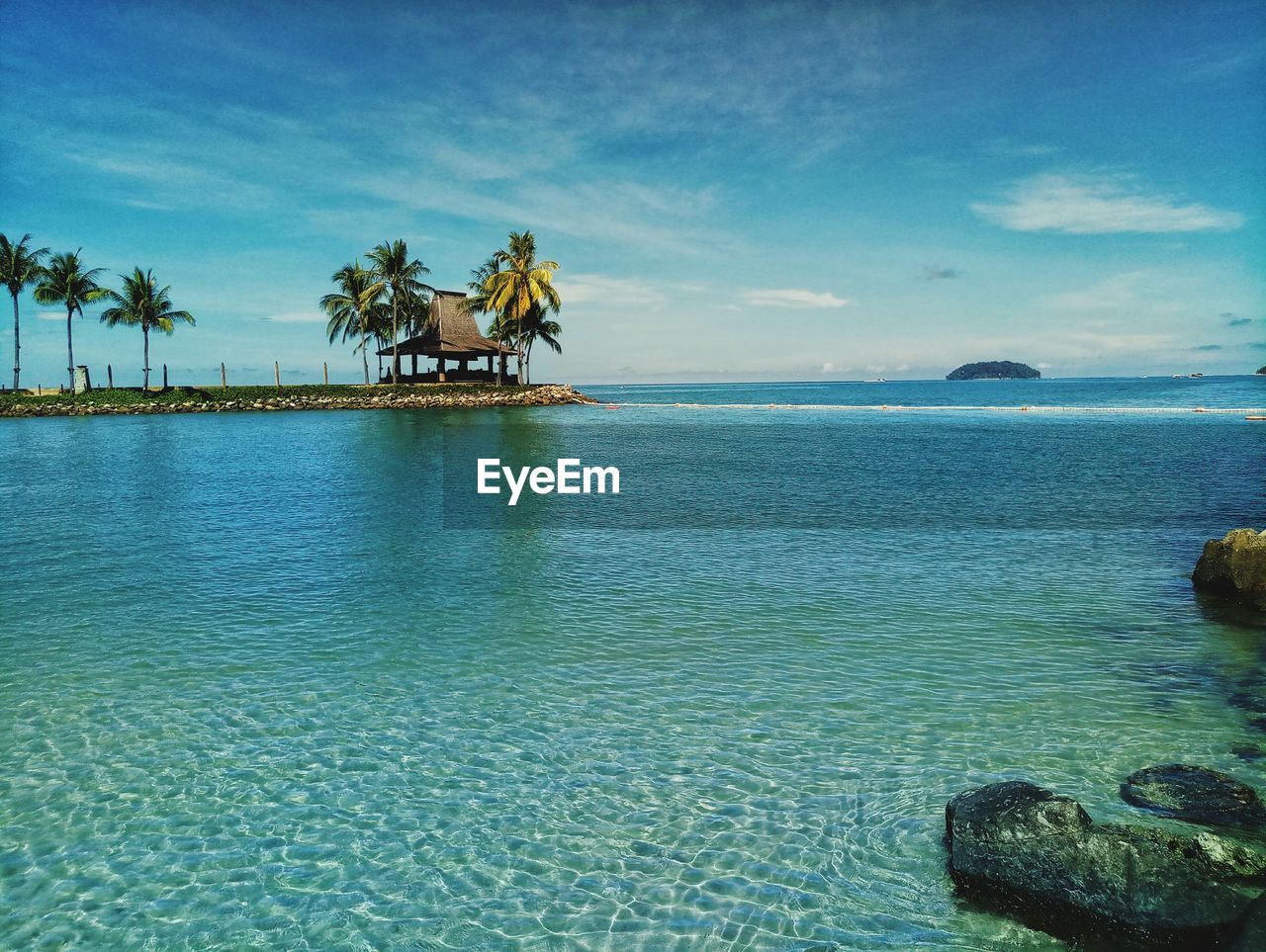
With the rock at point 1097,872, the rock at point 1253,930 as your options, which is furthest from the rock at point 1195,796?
the rock at point 1253,930

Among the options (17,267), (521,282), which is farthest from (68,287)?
(521,282)

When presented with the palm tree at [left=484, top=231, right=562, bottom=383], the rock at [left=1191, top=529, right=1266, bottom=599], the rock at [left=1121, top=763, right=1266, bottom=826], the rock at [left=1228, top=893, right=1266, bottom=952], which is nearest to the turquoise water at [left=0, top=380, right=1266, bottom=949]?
the rock at [left=1121, top=763, right=1266, bottom=826]

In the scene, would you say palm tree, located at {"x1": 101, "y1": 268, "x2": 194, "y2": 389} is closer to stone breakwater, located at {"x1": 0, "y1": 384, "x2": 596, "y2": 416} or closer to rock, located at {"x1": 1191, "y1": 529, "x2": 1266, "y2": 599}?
stone breakwater, located at {"x1": 0, "y1": 384, "x2": 596, "y2": 416}

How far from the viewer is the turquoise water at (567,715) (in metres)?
4.89

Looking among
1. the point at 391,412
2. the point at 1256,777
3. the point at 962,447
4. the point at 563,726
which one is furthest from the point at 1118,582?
the point at 391,412

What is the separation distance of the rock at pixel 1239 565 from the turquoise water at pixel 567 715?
2.02 feet

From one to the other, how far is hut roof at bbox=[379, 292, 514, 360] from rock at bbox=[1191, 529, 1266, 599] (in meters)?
61.9

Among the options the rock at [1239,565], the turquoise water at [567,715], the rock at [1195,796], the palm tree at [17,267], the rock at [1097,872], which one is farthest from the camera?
the palm tree at [17,267]

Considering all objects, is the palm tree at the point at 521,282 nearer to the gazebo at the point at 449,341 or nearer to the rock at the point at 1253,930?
the gazebo at the point at 449,341

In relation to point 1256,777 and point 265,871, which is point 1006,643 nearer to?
point 1256,777

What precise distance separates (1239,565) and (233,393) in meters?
73.8

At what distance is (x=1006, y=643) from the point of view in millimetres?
9508

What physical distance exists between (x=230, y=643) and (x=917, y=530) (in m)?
13.4

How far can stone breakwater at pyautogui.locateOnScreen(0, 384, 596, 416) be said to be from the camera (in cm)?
6075
